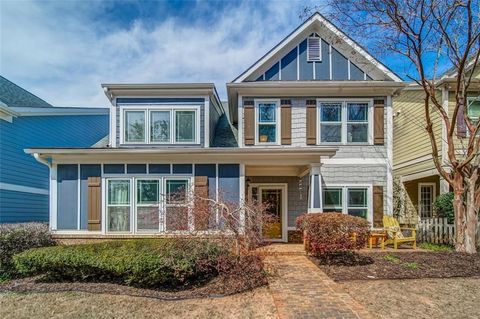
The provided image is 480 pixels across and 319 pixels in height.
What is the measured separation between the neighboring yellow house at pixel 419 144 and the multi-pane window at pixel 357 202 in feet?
9.87

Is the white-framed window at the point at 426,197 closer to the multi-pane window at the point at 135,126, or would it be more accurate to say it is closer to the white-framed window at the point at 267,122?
the white-framed window at the point at 267,122

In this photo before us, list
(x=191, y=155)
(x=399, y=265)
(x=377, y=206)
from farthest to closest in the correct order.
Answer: (x=377, y=206)
(x=191, y=155)
(x=399, y=265)

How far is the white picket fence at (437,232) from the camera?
1068cm

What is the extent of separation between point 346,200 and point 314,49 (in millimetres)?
5630

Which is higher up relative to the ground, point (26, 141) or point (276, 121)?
point (276, 121)

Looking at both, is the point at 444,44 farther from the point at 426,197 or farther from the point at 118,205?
the point at 118,205

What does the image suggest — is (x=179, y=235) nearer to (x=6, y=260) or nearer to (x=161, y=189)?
(x=161, y=189)

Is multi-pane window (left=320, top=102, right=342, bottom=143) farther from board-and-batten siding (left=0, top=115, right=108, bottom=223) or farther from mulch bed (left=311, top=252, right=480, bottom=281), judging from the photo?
board-and-batten siding (left=0, top=115, right=108, bottom=223)

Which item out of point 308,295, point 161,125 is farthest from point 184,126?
point 308,295

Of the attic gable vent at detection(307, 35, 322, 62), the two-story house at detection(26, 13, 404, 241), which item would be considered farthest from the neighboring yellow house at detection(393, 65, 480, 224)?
the attic gable vent at detection(307, 35, 322, 62)

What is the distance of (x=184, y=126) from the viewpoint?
11.6 meters

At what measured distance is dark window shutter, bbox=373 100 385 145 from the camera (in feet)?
37.3

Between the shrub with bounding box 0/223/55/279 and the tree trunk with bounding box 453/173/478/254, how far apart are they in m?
12.1

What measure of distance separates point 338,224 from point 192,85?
685 centimetres
